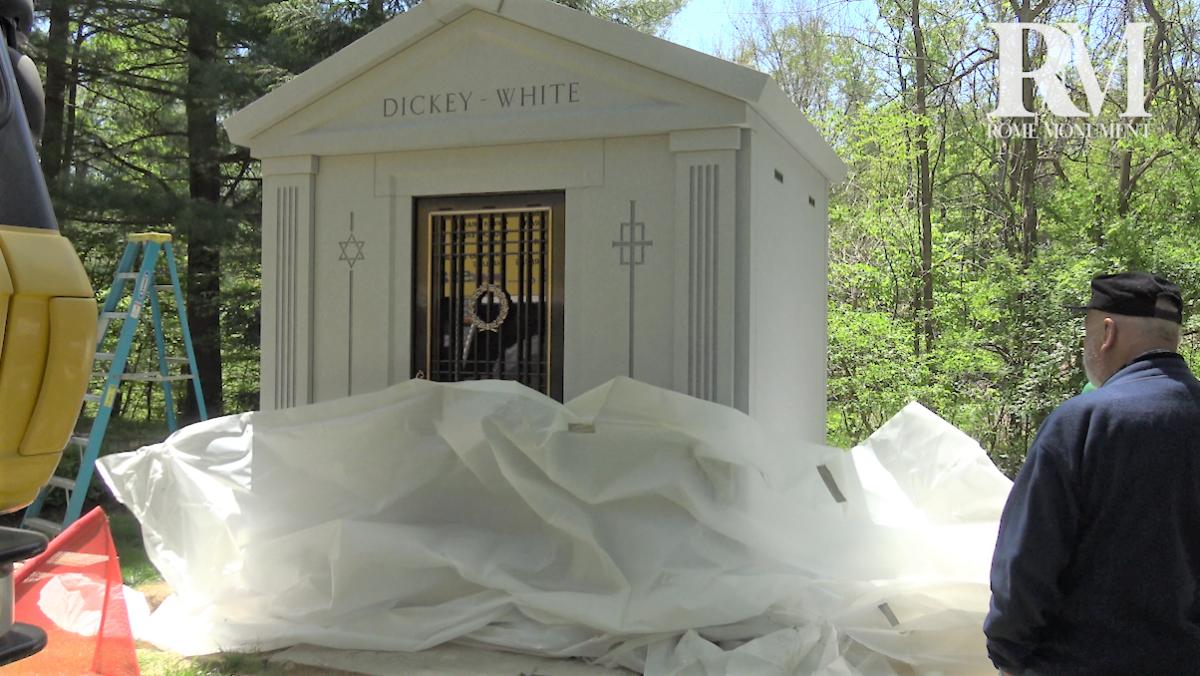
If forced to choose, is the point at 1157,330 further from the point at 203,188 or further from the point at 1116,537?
the point at 203,188

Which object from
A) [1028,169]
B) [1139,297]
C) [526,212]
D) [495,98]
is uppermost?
[1028,169]

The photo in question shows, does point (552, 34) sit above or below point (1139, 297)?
above

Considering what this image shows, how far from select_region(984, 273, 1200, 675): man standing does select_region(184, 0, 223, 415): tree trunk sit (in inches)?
455

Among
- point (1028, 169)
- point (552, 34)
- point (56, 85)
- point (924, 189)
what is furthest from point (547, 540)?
point (1028, 169)

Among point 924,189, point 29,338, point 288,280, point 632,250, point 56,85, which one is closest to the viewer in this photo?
point 29,338

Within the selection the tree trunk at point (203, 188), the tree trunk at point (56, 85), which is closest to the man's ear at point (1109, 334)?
the tree trunk at point (56, 85)

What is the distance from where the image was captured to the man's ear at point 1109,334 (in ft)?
7.99

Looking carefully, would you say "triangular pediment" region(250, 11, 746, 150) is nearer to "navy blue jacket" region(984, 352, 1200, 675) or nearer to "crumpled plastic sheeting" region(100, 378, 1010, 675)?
"crumpled plastic sheeting" region(100, 378, 1010, 675)

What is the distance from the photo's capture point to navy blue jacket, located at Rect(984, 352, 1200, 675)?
2.17m

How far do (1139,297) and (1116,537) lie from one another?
621mm

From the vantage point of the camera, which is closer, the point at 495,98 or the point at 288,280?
the point at 495,98

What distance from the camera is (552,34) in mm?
5629

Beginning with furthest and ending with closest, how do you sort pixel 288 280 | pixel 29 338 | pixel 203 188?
pixel 203 188 → pixel 288 280 → pixel 29 338

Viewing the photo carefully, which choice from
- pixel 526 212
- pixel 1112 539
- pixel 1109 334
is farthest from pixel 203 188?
pixel 1112 539
